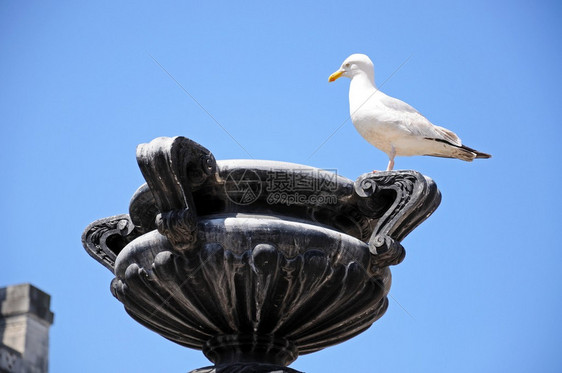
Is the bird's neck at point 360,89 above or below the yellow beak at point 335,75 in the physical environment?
below

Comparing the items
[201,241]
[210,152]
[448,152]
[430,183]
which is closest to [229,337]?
[201,241]

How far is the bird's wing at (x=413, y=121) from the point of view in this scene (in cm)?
834

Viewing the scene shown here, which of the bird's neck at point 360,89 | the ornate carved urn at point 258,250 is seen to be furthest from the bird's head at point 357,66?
the ornate carved urn at point 258,250

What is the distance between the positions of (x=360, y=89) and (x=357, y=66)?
50cm

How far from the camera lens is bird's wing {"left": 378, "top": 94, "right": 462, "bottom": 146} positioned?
27.4ft

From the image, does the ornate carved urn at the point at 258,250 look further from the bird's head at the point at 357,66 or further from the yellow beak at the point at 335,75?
the yellow beak at the point at 335,75

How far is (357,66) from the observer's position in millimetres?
9562

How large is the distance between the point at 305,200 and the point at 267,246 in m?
0.57

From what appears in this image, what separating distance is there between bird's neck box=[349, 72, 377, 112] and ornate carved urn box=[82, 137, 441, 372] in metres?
2.24

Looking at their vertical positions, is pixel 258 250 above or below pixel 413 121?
below

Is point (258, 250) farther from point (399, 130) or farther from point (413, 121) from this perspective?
point (413, 121)

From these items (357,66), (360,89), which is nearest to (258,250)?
(360,89)

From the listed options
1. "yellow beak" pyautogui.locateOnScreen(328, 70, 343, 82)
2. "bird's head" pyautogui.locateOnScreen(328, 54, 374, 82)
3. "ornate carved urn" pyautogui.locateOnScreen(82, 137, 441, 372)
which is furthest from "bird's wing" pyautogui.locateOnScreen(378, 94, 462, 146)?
"ornate carved urn" pyautogui.locateOnScreen(82, 137, 441, 372)

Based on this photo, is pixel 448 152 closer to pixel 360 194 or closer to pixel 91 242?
pixel 360 194
